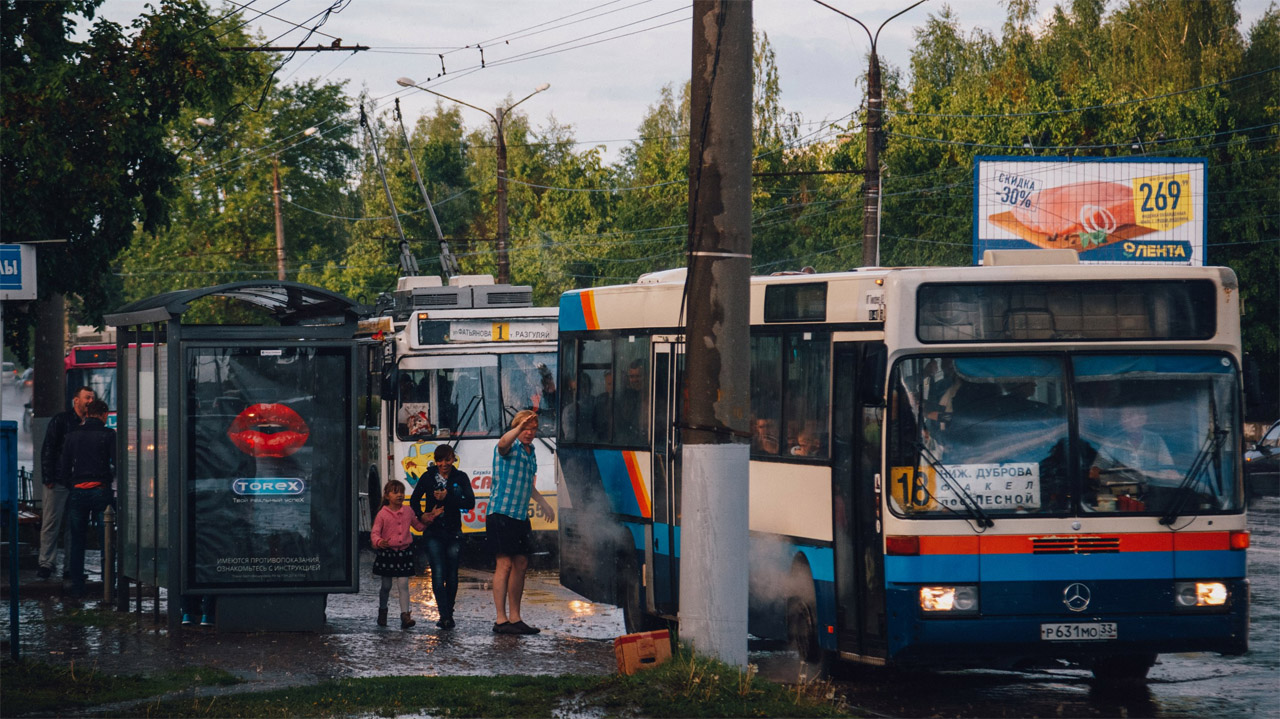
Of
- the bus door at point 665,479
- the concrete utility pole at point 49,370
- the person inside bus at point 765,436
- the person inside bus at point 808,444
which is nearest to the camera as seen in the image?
the person inside bus at point 808,444

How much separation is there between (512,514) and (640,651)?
4332 millimetres

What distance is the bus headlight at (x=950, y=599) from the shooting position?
9.01 metres

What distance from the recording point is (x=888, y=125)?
5538 centimetres

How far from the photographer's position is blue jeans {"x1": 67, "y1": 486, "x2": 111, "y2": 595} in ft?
49.0

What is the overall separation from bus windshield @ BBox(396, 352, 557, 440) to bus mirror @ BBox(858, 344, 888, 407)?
10535mm

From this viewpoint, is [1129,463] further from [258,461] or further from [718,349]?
[258,461]

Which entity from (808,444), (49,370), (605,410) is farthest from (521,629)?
(49,370)

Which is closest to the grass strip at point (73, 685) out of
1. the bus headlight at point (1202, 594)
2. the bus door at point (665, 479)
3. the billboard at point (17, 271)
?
the billboard at point (17, 271)

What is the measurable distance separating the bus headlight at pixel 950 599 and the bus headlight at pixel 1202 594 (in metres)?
1.23

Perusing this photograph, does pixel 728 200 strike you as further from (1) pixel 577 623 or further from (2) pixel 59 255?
(2) pixel 59 255

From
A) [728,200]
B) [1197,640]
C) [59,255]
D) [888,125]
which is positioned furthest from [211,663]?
[888,125]

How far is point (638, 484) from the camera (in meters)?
12.3

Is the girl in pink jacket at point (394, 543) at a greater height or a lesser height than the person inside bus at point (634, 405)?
lesser

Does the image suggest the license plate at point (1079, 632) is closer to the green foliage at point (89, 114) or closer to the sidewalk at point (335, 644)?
the sidewalk at point (335, 644)
